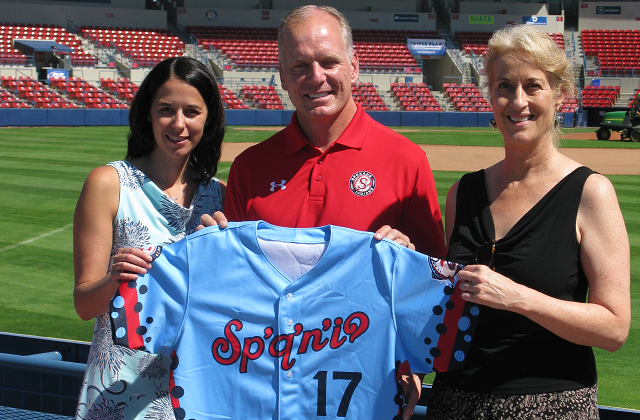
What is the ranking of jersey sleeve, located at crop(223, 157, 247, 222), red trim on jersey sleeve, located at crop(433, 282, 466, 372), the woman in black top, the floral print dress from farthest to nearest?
jersey sleeve, located at crop(223, 157, 247, 222)
the floral print dress
red trim on jersey sleeve, located at crop(433, 282, 466, 372)
the woman in black top

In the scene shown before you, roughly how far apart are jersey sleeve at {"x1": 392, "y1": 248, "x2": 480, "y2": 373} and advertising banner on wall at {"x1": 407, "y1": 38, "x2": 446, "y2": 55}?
41717 mm

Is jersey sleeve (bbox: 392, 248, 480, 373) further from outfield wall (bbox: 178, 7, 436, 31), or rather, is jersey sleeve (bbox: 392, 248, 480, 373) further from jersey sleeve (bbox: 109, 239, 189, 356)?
outfield wall (bbox: 178, 7, 436, 31)

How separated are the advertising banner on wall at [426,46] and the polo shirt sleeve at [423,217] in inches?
1622

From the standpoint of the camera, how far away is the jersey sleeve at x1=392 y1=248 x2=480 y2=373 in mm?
2000

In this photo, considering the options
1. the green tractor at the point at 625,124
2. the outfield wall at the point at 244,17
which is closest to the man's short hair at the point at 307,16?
the green tractor at the point at 625,124

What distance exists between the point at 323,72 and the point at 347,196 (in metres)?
0.48

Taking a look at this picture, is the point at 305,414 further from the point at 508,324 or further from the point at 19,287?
the point at 19,287

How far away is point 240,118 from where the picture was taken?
105 feet

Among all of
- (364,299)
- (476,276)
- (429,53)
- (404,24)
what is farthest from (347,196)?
(404,24)

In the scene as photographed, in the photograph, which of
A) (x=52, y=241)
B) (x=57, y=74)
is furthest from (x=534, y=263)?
(x=57, y=74)

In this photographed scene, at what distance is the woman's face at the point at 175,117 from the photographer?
2.56m

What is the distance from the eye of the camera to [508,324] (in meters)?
2.00

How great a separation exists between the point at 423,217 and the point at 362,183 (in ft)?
0.92

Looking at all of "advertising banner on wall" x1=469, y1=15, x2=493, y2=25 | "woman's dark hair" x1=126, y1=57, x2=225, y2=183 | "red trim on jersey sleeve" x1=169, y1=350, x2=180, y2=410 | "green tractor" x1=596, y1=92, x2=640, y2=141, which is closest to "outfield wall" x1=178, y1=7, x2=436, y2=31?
"advertising banner on wall" x1=469, y1=15, x2=493, y2=25
